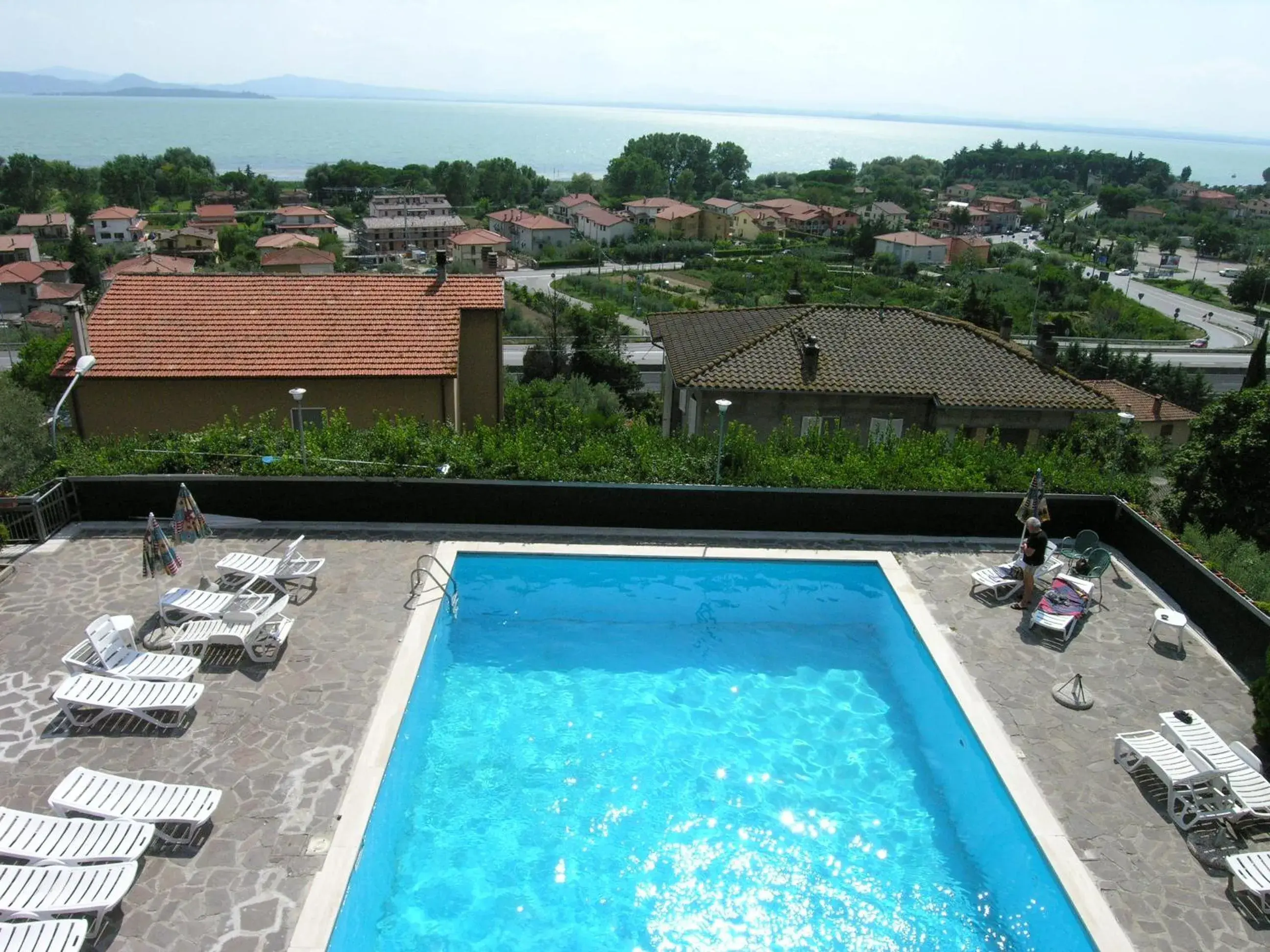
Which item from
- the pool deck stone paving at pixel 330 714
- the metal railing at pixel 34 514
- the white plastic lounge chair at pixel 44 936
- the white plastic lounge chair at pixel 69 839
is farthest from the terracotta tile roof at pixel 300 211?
the white plastic lounge chair at pixel 44 936

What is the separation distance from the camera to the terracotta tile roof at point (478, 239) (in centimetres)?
11950

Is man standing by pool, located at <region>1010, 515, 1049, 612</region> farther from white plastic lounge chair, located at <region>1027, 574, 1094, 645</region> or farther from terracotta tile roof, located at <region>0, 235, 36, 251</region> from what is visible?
terracotta tile roof, located at <region>0, 235, 36, 251</region>

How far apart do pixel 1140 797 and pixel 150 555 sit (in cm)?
1289

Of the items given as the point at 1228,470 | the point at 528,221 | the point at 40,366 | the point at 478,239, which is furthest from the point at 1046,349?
the point at 528,221

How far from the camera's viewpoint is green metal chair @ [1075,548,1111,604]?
14.1m

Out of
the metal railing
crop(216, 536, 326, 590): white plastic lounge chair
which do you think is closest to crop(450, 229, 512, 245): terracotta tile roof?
the metal railing

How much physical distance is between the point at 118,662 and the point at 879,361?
19585 mm

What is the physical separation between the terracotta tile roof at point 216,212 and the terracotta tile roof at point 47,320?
62.4 m

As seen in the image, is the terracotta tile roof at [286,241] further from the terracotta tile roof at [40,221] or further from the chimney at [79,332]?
the chimney at [79,332]

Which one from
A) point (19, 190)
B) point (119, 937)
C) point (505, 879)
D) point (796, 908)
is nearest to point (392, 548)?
point (505, 879)

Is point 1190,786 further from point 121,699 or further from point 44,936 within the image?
point 121,699

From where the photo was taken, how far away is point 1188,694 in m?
11.8

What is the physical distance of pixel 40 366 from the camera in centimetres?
3803

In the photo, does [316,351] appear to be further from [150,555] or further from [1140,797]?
[1140,797]
